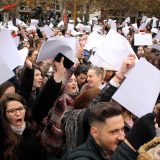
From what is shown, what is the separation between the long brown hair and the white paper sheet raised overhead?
40.1 inches

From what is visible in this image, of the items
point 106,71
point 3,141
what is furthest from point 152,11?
point 3,141

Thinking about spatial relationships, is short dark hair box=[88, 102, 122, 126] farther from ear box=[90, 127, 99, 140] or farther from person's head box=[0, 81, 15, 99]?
person's head box=[0, 81, 15, 99]

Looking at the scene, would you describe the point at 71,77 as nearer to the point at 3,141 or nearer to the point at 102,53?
the point at 102,53

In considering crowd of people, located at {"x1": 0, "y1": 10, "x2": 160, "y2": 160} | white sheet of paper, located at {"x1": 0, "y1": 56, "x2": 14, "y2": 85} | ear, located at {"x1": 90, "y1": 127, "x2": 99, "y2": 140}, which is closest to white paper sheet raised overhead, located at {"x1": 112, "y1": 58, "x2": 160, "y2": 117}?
crowd of people, located at {"x1": 0, "y1": 10, "x2": 160, "y2": 160}

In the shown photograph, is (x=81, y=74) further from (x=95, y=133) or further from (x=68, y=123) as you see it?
(x=95, y=133)

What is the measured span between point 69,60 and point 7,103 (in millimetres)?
836

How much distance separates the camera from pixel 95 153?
9.25ft

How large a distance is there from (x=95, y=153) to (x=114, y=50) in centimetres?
218

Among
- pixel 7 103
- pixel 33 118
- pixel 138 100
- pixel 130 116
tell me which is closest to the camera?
pixel 138 100

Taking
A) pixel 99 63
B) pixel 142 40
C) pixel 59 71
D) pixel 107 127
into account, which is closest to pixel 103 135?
pixel 107 127

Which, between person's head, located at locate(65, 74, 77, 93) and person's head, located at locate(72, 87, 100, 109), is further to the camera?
person's head, located at locate(65, 74, 77, 93)

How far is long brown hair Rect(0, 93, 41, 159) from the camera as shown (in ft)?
12.1

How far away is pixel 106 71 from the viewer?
6.10 metres

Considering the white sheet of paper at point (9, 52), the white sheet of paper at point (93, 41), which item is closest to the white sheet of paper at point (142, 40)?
the white sheet of paper at point (93, 41)
